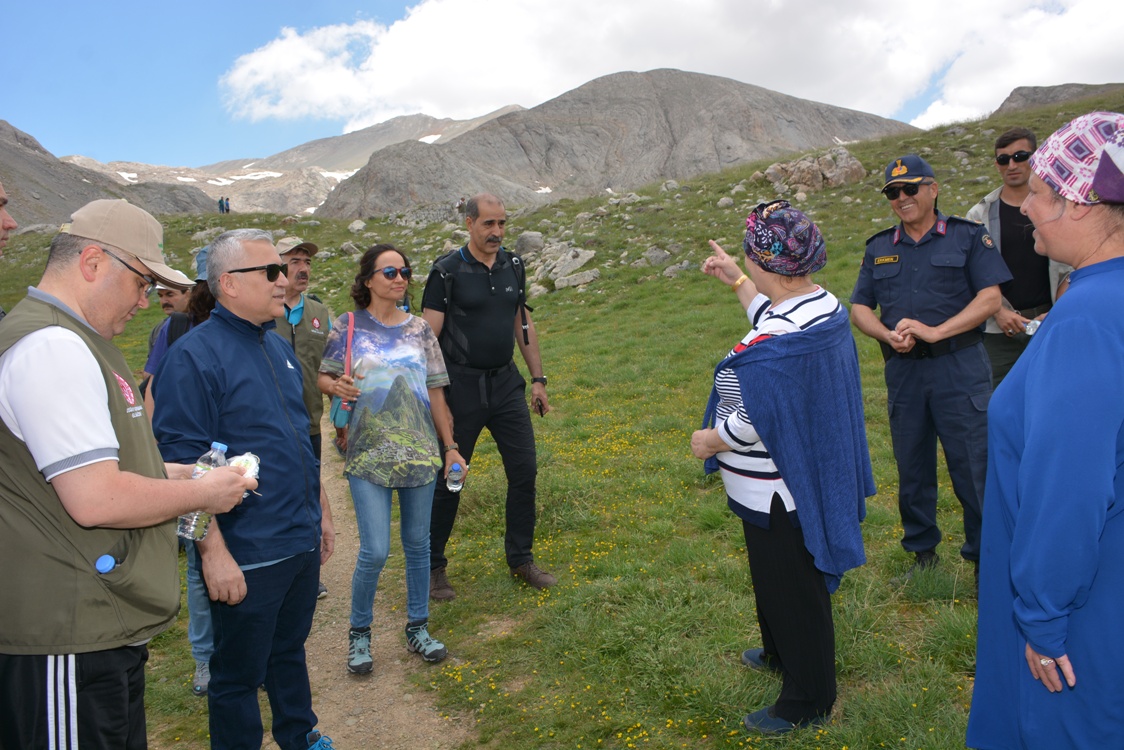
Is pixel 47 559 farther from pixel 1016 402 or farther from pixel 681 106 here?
pixel 681 106

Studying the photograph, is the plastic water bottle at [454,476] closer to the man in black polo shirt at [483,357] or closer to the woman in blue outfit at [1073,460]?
the man in black polo shirt at [483,357]

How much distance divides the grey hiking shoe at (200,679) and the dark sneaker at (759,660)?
3.45m

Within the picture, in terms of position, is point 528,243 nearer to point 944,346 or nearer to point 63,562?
point 944,346

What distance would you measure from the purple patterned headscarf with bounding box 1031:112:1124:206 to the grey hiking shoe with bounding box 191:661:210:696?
5231mm

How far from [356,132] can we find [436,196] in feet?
476

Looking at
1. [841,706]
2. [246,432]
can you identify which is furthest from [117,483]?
[841,706]

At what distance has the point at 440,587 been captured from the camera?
5695 mm

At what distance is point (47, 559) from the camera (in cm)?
227

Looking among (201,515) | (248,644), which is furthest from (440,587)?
(201,515)

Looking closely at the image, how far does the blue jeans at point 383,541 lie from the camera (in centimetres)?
451

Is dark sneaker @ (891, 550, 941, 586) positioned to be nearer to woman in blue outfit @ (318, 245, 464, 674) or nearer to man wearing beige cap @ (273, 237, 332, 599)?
woman in blue outfit @ (318, 245, 464, 674)

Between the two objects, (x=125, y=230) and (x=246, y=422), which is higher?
(x=125, y=230)

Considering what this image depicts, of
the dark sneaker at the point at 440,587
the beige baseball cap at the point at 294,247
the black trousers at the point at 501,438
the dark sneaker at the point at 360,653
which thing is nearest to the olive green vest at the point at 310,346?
the beige baseball cap at the point at 294,247

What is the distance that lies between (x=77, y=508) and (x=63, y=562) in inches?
8.5
